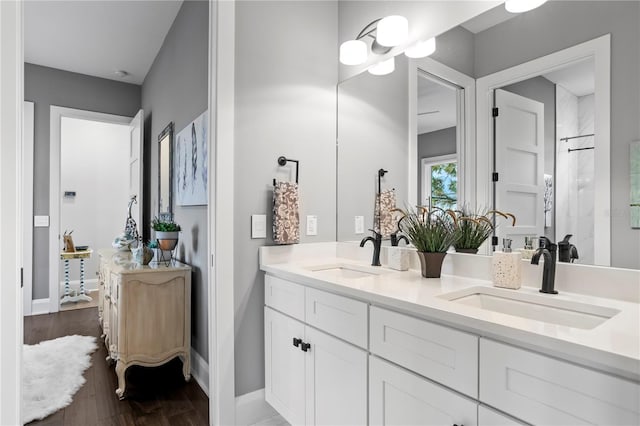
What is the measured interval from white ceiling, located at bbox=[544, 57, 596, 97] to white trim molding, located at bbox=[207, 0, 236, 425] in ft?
4.63

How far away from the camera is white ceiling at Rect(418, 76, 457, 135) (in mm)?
1687

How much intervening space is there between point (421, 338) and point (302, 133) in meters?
1.37

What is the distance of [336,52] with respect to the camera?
2.30 meters

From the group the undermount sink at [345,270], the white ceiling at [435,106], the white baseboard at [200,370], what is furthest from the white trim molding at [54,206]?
the white ceiling at [435,106]

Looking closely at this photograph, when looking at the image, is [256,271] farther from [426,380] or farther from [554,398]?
[554,398]

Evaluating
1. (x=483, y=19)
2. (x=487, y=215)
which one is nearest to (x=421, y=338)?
(x=487, y=215)

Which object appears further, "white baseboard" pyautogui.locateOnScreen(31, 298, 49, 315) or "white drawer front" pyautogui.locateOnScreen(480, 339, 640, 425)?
"white baseboard" pyautogui.locateOnScreen(31, 298, 49, 315)

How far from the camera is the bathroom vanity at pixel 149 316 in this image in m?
2.31

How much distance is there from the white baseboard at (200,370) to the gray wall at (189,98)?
0.04 metres

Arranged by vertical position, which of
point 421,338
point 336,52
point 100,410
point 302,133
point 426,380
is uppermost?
point 336,52

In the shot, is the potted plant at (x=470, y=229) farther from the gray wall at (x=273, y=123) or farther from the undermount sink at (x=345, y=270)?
the gray wall at (x=273, y=123)

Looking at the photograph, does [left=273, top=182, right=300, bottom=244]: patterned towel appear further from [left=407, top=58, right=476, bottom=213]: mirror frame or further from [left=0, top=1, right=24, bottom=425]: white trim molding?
[left=0, top=1, right=24, bottom=425]: white trim molding

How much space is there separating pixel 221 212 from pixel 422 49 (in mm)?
1266

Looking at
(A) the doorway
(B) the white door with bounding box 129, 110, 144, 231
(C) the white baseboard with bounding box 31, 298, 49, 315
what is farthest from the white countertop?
(A) the doorway
